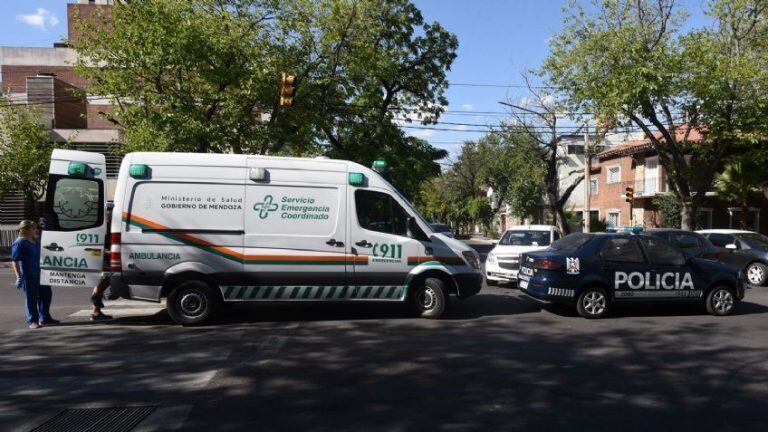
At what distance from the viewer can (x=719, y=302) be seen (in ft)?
33.1

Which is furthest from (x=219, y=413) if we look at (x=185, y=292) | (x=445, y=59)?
(x=445, y=59)

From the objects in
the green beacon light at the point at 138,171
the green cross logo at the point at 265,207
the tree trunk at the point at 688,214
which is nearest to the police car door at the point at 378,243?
the green cross logo at the point at 265,207

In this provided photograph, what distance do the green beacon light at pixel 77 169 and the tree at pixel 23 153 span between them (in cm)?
1907

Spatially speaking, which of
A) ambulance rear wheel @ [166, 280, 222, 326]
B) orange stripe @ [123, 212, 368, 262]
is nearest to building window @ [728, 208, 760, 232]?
orange stripe @ [123, 212, 368, 262]

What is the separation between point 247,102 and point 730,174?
20.6 meters

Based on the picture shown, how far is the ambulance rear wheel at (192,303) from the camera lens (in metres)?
8.84

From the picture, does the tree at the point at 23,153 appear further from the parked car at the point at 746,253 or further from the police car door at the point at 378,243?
the parked car at the point at 746,253

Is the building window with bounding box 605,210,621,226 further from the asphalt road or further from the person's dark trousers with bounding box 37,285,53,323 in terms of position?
the person's dark trousers with bounding box 37,285,53,323

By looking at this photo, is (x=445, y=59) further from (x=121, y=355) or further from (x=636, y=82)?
(x=121, y=355)

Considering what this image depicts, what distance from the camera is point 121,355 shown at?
7109mm

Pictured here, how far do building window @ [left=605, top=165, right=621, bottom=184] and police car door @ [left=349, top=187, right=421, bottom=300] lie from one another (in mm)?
31257

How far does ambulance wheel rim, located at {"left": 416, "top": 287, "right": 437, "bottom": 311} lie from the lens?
31.0 ft

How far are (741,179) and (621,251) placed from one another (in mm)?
19370

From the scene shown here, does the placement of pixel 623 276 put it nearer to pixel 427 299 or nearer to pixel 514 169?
pixel 427 299
